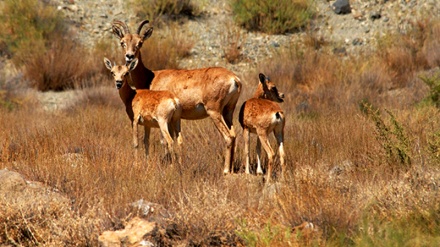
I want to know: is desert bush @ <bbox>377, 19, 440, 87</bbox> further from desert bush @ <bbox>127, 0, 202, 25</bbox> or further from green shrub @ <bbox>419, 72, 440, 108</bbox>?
desert bush @ <bbox>127, 0, 202, 25</bbox>

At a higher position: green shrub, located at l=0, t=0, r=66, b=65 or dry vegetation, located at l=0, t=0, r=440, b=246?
dry vegetation, located at l=0, t=0, r=440, b=246

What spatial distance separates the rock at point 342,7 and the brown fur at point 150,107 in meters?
14.6

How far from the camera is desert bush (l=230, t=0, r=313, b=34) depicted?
24.9 metres

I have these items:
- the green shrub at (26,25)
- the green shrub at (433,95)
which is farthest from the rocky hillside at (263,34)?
the green shrub at (433,95)

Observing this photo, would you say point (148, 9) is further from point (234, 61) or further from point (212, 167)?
point (212, 167)

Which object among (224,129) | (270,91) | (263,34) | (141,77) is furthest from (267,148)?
(263,34)

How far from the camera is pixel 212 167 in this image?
1134 cm

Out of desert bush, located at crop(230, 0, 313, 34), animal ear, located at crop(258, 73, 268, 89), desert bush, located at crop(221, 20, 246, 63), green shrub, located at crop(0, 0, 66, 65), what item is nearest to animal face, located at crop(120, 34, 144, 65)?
animal ear, located at crop(258, 73, 268, 89)

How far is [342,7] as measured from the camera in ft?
83.0

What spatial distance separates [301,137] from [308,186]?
4.46 meters

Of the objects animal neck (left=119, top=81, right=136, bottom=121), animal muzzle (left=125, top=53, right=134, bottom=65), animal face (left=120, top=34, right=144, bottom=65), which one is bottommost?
animal neck (left=119, top=81, right=136, bottom=121)

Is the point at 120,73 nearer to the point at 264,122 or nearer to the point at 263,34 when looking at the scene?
the point at 264,122

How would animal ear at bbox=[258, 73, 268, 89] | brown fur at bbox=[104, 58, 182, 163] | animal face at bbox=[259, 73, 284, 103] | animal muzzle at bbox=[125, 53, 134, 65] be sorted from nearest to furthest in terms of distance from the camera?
1. brown fur at bbox=[104, 58, 182, 163]
2. animal ear at bbox=[258, 73, 268, 89]
3. animal face at bbox=[259, 73, 284, 103]
4. animal muzzle at bbox=[125, 53, 134, 65]

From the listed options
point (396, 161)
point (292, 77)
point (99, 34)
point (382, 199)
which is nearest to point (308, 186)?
point (382, 199)
